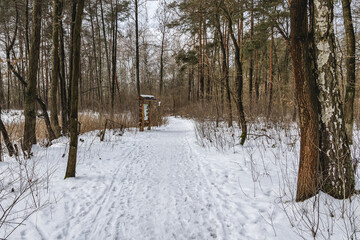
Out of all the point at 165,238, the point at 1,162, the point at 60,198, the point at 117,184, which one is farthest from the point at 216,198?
the point at 1,162

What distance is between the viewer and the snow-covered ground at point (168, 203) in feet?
6.81

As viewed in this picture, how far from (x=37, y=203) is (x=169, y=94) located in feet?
84.7

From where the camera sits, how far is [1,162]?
418cm

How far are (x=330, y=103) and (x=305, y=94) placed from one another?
0.98 feet

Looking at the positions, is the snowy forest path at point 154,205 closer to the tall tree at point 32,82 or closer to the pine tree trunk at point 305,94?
the pine tree trunk at point 305,94

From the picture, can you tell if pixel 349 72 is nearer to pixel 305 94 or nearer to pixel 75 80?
pixel 305 94

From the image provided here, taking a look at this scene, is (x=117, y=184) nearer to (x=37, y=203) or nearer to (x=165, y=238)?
(x=37, y=203)

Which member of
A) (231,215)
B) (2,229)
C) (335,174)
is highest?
(335,174)

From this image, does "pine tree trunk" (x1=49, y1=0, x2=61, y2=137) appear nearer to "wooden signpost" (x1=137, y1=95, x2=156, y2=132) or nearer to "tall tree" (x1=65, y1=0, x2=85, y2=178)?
"tall tree" (x1=65, y1=0, x2=85, y2=178)

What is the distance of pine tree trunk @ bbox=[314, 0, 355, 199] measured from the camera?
2154 mm

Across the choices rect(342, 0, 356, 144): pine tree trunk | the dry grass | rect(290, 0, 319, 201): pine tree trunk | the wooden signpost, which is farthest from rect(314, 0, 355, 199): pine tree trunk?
the wooden signpost

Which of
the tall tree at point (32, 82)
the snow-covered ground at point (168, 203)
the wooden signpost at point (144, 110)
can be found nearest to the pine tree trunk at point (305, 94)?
the snow-covered ground at point (168, 203)

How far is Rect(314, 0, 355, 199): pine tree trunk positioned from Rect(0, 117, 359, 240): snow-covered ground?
303mm

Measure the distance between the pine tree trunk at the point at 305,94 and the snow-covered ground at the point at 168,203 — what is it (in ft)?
1.25
